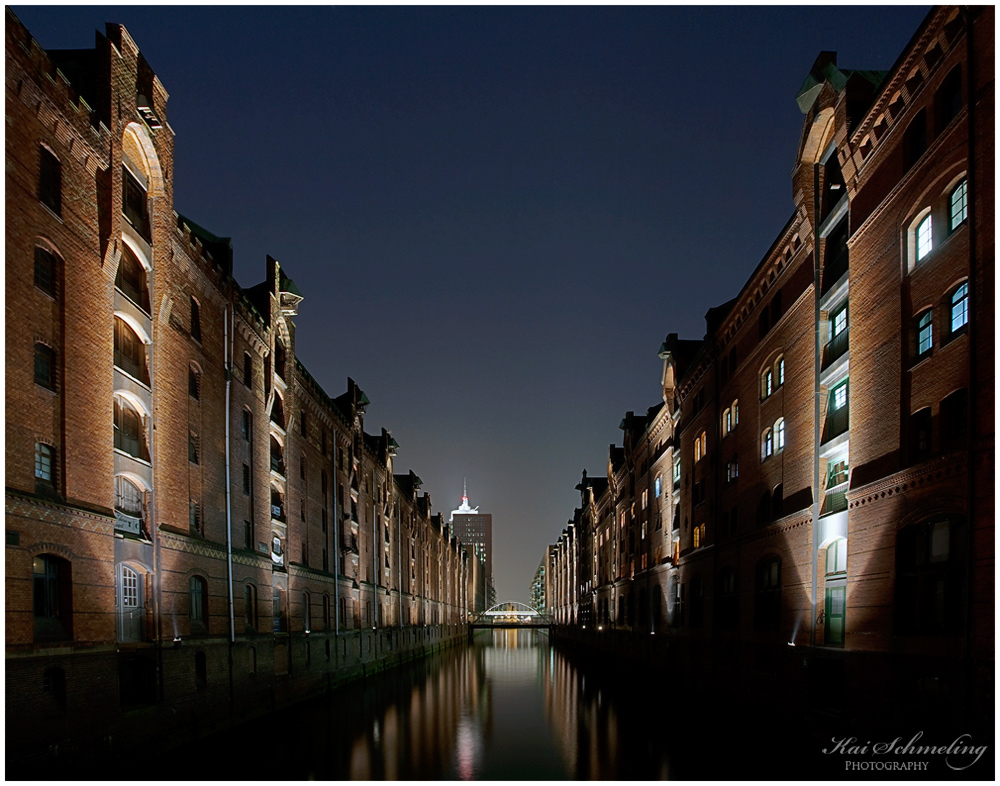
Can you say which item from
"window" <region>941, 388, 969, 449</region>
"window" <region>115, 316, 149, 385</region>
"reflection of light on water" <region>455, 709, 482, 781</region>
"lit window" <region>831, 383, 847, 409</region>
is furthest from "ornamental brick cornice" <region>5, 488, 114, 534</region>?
"lit window" <region>831, 383, 847, 409</region>

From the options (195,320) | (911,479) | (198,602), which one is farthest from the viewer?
(195,320)

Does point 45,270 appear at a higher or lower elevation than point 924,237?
lower

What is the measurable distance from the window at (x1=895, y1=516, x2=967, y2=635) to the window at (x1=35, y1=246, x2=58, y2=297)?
18.5 meters

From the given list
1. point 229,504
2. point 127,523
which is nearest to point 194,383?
point 229,504

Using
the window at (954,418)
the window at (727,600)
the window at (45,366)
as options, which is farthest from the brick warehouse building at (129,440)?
the window at (954,418)

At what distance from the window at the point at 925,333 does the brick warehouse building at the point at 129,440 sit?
58.6 feet

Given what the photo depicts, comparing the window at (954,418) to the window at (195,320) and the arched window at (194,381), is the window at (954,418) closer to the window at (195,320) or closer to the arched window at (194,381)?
the arched window at (194,381)

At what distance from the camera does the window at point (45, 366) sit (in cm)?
1711

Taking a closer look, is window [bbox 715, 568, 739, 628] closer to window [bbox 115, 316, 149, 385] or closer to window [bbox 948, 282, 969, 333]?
window [bbox 948, 282, 969, 333]

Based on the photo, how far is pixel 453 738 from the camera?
24328 mm

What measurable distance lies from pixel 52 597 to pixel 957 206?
764 inches

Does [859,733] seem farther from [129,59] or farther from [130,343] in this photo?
[129,59]

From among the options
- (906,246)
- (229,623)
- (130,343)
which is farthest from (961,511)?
(229,623)

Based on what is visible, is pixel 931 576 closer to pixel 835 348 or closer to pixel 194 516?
pixel 835 348
